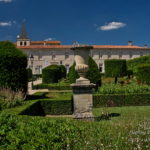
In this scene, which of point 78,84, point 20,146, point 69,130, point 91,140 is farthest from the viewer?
point 78,84

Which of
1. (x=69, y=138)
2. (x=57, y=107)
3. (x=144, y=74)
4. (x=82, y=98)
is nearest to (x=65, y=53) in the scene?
(x=144, y=74)

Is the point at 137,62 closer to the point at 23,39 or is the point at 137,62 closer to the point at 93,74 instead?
the point at 93,74

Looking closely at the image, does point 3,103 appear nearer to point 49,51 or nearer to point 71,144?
point 71,144

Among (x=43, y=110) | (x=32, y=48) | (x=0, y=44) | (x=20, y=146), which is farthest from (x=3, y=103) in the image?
(x=32, y=48)

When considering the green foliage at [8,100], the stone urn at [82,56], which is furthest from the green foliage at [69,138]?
the stone urn at [82,56]

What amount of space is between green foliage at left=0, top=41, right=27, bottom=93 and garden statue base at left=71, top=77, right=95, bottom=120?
2587mm

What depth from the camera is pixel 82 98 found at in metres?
6.11

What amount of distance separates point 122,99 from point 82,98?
361 cm

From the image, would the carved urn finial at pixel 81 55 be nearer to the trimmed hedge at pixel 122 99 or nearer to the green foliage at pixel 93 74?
the trimmed hedge at pixel 122 99

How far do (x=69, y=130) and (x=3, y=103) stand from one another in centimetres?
373

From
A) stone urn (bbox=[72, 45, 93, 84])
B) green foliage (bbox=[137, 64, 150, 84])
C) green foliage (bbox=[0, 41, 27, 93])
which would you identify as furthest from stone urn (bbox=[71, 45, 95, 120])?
green foliage (bbox=[137, 64, 150, 84])

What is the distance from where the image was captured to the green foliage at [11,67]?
7688 mm

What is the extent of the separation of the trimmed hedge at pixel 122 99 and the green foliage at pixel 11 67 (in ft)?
10.9

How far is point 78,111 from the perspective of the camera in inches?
241
